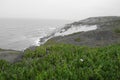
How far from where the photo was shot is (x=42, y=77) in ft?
34.7

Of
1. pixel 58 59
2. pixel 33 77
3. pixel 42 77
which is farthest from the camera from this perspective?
pixel 58 59

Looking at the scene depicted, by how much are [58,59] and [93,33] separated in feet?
69.5

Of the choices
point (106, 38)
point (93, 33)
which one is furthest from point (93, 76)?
point (93, 33)

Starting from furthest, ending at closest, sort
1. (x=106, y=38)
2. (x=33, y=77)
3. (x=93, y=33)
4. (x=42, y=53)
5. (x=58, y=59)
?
1. (x=93, y=33)
2. (x=106, y=38)
3. (x=42, y=53)
4. (x=58, y=59)
5. (x=33, y=77)

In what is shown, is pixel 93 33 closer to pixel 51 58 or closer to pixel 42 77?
pixel 51 58

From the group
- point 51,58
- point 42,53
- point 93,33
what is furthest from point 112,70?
point 93,33

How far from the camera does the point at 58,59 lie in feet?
48.1

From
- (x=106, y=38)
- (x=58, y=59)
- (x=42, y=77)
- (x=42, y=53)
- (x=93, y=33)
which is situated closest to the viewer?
(x=42, y=77)

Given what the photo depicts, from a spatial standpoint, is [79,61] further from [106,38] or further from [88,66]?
[106,38]

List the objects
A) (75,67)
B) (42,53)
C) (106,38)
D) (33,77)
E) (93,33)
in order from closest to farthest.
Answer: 1. (33,77)
2. (75,67)
3. (42,53)
4. (106,38)
5. (93,33)

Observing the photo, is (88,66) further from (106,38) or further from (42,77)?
(106,38)

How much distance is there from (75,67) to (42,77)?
2.32 meters

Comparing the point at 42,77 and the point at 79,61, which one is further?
the point at 79,61

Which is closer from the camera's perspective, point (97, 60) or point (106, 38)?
point (97, 60)
